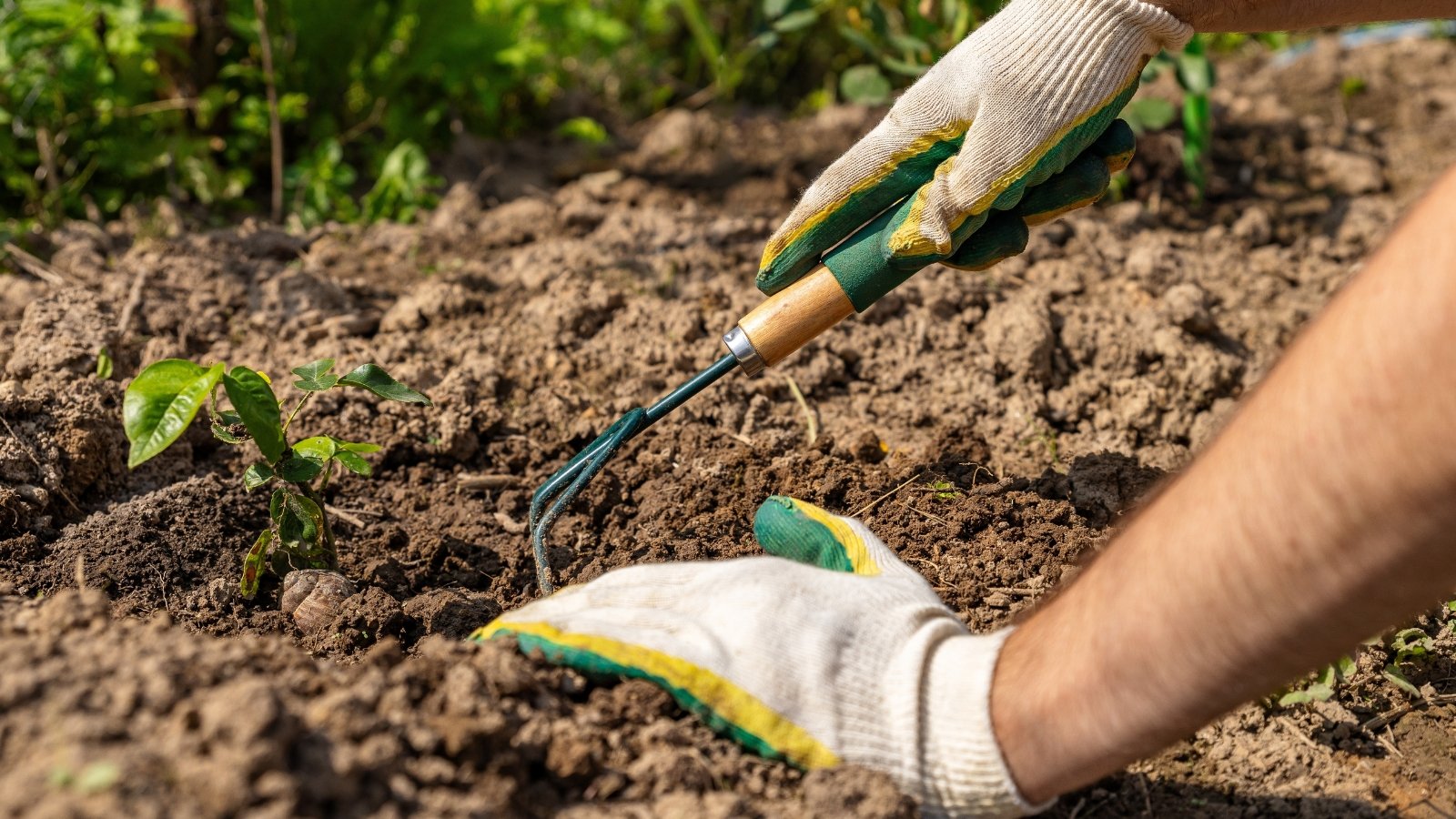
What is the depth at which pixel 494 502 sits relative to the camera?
8.05 feet

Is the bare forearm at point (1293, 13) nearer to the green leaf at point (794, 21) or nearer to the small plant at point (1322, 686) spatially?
the small plant at point (1322, 686)

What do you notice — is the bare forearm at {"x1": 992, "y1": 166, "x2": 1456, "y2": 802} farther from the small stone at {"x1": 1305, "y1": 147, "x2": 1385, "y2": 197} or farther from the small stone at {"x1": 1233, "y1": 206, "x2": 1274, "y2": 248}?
the small stone at {"x1": 1305, "y1": 147, "x2": 1385, "y2": 197}

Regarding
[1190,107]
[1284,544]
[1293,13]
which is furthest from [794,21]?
[1284,544]

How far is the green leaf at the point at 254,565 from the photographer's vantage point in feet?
6.63

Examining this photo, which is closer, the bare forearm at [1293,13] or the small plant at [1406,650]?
the small plant at [1406,650]

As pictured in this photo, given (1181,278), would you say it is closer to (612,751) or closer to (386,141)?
(612,751)

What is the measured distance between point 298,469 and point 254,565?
199 mm

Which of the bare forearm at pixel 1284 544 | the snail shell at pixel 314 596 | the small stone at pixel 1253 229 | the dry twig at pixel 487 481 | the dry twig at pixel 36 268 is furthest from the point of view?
the small stone at pixel 1253 229

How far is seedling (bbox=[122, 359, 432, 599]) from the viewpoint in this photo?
1.75 meters

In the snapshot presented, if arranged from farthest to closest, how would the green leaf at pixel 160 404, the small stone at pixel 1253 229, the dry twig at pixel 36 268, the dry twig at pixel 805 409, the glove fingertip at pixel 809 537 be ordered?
the small stone at pixel 1253 229, the dry twig at pixel 36 268, the dry twig at pixel 805 409, the glove fingertip at pixel 809 537, the green leaf at pixel 160 404

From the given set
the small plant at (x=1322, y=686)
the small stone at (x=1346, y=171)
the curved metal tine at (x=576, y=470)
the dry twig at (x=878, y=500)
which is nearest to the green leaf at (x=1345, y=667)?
the small plant at (x=1322, y=686)

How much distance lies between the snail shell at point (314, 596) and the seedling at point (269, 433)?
0.06 metres

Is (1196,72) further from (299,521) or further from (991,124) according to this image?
(299,521)

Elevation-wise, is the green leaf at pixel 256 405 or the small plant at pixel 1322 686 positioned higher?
the green leaf at pixel 256 405
